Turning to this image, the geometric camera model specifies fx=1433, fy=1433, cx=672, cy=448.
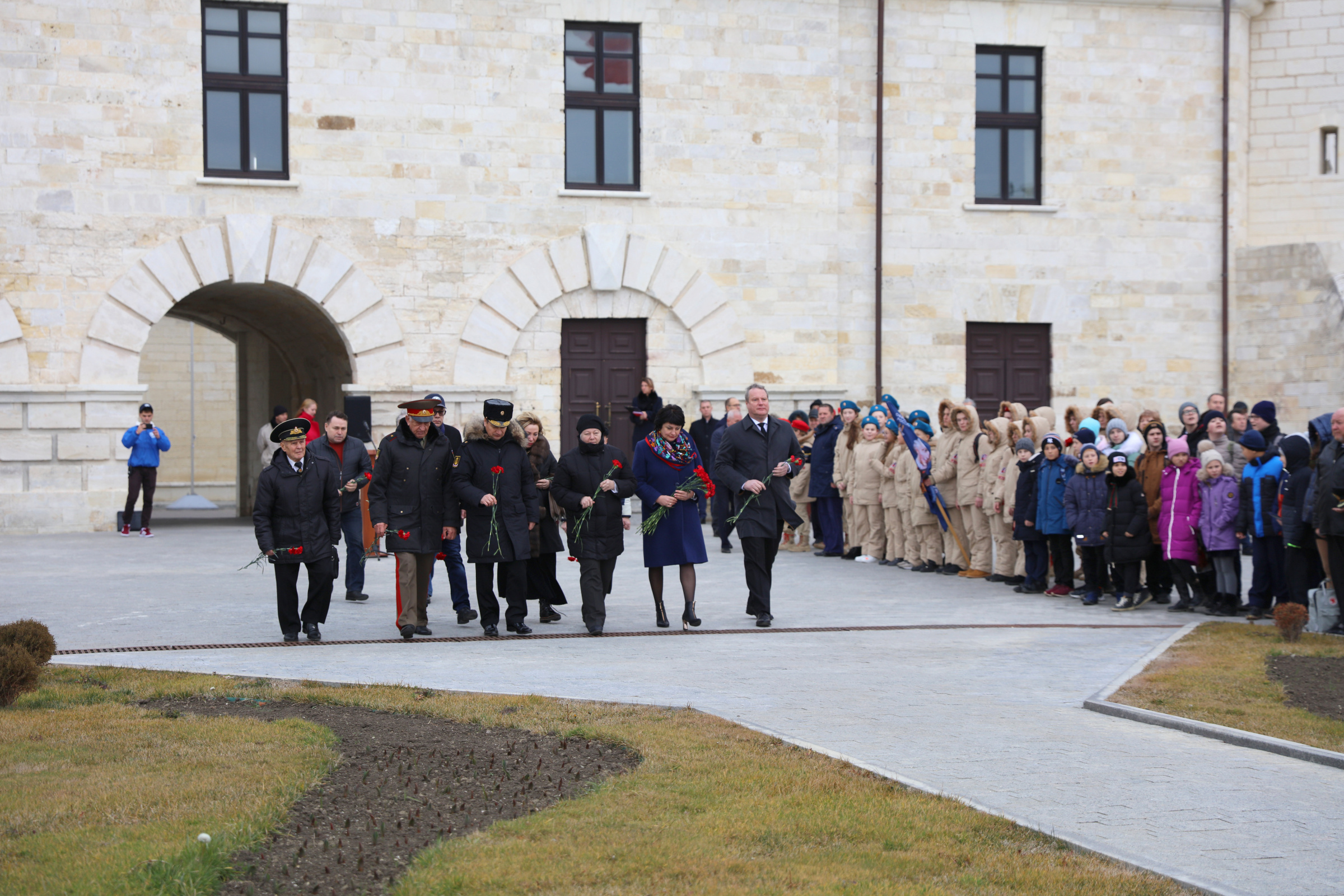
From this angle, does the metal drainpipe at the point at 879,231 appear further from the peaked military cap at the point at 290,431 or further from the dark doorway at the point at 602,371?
the peaked military cap at the point at 290,431

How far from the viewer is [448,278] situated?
20016mm

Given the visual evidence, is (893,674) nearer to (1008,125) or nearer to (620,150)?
(620,150)

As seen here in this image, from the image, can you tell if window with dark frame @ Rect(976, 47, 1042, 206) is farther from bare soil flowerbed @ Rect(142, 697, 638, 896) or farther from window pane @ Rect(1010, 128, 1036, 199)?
bare soil flowerbed @ Rect(142, 697, 638, 896)

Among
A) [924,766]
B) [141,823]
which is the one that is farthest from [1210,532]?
[141,823]

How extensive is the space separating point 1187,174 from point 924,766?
60.3 ft

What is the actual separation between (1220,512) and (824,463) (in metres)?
6.07

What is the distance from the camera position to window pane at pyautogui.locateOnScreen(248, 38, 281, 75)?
19594mm

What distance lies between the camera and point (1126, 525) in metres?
12.4

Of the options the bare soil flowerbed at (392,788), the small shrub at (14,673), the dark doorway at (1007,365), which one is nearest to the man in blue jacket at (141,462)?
the small shrub at (14,673)

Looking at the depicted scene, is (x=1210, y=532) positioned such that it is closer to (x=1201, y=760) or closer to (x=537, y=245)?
(x=1201, y=760)

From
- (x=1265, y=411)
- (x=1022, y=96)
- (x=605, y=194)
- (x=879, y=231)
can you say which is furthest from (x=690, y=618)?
(x=1022, y=96)

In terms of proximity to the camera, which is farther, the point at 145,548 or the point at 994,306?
the point at 994,306

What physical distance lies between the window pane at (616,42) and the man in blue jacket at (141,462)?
8.16m

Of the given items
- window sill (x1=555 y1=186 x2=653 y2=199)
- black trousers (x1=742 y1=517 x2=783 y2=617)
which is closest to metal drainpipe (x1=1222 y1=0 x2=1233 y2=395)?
window sill (x1=555 y1=186 x2=653 y2=199)
